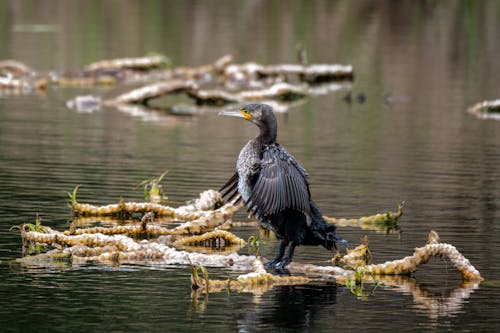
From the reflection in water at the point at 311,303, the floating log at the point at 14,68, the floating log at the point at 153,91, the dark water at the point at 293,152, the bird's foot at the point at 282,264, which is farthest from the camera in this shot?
the floating log at the point at 14,68

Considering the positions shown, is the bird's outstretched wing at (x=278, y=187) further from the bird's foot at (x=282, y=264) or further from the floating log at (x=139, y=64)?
the floating log at (x=139, y=64)

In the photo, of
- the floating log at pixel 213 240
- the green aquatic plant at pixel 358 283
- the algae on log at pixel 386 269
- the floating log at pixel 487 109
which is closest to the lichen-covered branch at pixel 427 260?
the algae on log at pixel 386 269

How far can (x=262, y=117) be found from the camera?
42.6ft

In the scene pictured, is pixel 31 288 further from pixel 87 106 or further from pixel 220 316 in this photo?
pixel 87 106

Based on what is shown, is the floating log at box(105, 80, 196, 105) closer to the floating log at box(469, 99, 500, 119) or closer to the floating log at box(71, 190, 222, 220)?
→ the floating log at box(469, 99, 500, 119)

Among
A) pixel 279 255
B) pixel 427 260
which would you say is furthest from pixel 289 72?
pixel 427 260

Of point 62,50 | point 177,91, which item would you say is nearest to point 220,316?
point 177,91

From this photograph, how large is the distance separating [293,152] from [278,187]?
9.47m

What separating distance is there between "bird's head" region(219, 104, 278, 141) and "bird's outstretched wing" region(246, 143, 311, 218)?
28cm

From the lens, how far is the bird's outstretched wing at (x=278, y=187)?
12.3 metres

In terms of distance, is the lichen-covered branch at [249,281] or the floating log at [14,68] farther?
the floating log at [14,68]

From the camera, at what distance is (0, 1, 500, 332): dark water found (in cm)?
1084

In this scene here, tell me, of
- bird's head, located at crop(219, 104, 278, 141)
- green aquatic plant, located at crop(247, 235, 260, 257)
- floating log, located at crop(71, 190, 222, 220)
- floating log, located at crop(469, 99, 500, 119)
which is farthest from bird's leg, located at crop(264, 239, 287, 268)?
floating log, located at crop(469, 99, 500, 119)

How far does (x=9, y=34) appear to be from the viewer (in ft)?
146
